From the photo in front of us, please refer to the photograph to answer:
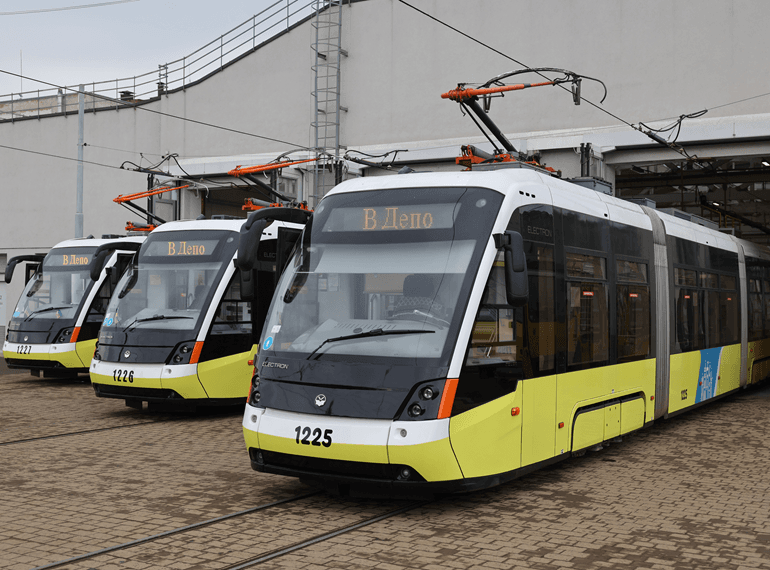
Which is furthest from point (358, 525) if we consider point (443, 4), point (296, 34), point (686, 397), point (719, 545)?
point (296, 34)

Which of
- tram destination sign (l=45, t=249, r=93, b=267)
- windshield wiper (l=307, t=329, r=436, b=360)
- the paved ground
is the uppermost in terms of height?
tram destination sign (l=45, t=249, r=93, b=267)

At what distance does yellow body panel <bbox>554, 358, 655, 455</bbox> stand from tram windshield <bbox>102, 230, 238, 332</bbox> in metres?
5.94

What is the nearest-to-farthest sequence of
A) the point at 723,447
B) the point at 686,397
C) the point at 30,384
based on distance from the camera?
the point at 723,447, the point at 686,397, the point at 30,384

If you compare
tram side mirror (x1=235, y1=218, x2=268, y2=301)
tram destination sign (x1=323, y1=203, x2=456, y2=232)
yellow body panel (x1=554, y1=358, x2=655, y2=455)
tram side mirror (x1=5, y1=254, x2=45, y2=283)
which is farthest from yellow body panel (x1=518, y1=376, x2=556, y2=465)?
tram side mirror (x1=5, y1=254, x2=45, y2=283)

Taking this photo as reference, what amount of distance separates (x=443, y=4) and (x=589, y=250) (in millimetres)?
16921

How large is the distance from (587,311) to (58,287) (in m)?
13.0

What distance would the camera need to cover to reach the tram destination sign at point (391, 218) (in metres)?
7.36

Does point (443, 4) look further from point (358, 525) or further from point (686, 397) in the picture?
point (358, 525)

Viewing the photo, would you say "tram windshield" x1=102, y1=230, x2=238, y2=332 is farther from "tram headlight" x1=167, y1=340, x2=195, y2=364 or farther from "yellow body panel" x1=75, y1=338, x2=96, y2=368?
"yellow body panel" x1=75, y1=338, x2=96, y2=368

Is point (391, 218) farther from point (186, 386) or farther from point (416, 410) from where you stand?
point (186, 386)

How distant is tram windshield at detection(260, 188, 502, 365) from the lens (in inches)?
273

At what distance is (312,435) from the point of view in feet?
22.5

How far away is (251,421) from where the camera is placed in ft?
24.0

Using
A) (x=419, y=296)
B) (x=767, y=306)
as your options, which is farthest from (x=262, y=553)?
(x=767, y=306)
